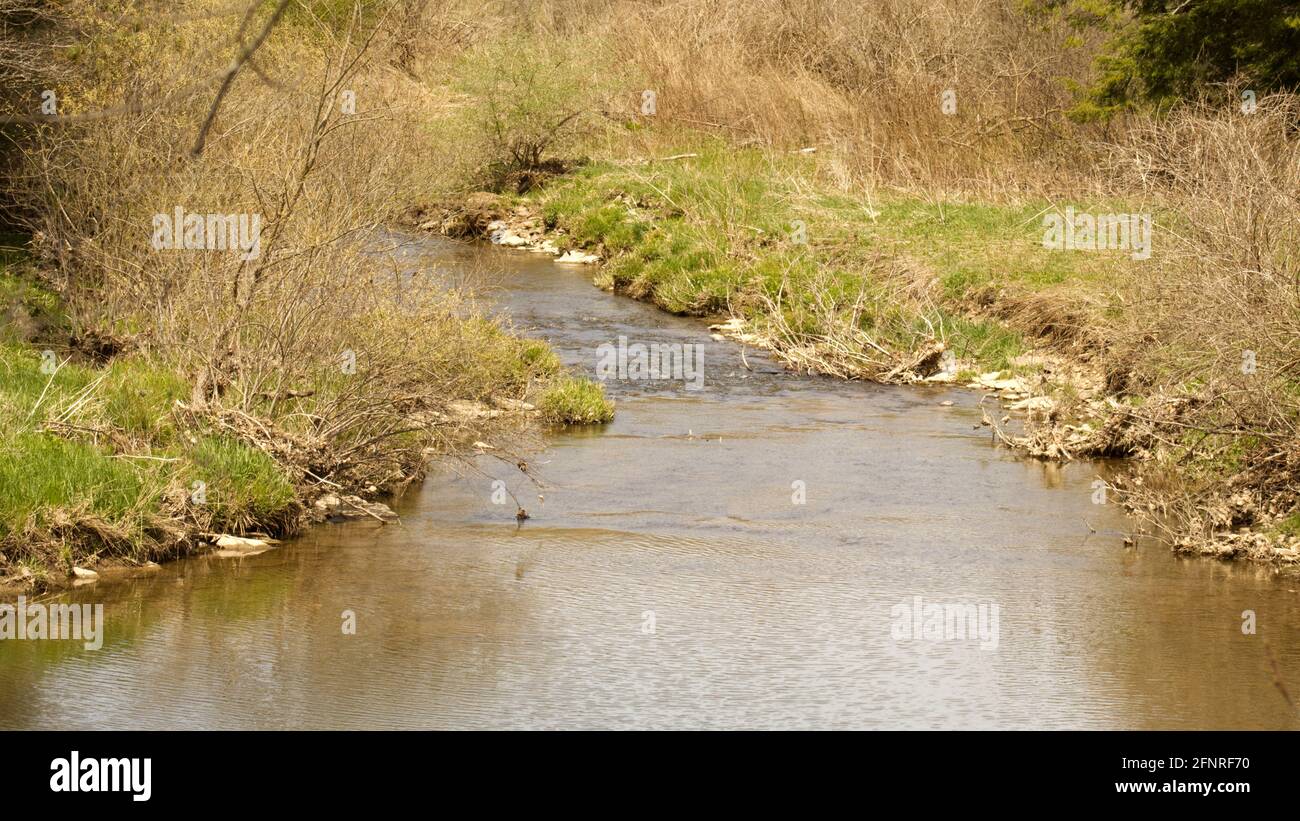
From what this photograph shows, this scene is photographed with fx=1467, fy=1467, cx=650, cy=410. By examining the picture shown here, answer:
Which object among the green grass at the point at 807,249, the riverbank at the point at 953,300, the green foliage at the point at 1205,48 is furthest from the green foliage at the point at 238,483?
the green foliage at the point at 1205,48

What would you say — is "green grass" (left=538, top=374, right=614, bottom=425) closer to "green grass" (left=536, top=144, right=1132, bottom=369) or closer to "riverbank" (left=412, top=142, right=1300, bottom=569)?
"riverbank" (left=412, top=142, right=1300, bottom=569)

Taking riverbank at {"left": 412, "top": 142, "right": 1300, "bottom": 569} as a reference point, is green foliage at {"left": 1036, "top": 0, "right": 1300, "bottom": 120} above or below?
above

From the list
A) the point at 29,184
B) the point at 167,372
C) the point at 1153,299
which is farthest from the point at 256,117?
the point at 1153,299

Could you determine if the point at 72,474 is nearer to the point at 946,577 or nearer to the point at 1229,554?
the point at 946,577

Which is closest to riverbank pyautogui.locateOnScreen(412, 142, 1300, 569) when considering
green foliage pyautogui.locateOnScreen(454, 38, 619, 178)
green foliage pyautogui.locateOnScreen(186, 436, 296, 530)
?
green foliage pyautogui.locateOnScreen(454, 38, 619, 178)

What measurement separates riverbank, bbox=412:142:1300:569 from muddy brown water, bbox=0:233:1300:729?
0.59 meters

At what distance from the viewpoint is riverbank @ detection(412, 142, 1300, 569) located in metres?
11.2

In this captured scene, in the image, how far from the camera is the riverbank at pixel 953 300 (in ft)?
36.6

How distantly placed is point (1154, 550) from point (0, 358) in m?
9.16

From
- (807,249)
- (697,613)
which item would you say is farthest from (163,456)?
(807,249)

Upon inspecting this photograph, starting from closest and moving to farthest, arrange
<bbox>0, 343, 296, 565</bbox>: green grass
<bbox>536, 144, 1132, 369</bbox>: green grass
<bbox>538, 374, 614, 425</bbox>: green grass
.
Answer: <bbox>0, 343, 296, 565</bbox>: green grass < <bbox>538, 374, 614, 425</bbox>: green grass < <bbox>536, 144, 1132, 369</bbox>: green grass

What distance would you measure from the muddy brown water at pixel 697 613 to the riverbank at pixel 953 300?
59 centimetres

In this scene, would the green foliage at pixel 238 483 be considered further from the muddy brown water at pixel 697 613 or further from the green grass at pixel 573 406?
the green grass at pixel 573 406

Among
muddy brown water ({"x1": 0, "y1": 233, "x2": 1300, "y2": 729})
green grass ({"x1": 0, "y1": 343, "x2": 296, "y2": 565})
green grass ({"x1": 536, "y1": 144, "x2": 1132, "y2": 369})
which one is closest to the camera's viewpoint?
muddy brown water ({"x1": 0, "y1": 233, "x2": 1300, "y2": 729})
